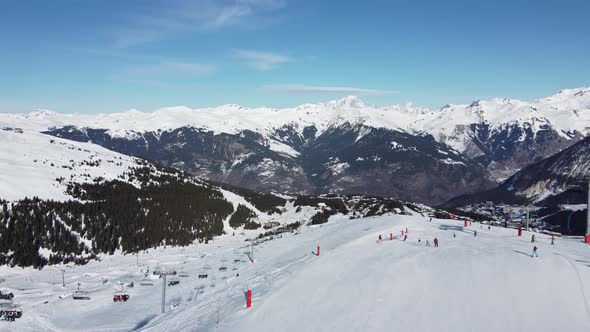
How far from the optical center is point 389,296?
38156mm

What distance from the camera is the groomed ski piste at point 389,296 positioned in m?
32.8

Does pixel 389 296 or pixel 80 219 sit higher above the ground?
pixel 389 296

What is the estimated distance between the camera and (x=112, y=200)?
174375mm

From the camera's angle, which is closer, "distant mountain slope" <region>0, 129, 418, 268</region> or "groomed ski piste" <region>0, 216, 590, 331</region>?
"groomed ski piste" <region>0, 216, 590, 331</region>

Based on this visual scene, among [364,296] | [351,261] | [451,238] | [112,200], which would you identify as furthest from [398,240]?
[112,200]

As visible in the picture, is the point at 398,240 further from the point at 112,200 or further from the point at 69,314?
the point at 112,200

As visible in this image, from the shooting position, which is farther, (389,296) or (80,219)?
(80,219)

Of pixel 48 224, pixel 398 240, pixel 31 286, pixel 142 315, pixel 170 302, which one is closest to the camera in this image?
pixel 142 315

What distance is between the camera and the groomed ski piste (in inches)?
1293

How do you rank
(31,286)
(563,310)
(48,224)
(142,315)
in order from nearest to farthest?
(563,310)
(142,315)
(31,286)
(48,224)

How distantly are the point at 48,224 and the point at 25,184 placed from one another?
106ft

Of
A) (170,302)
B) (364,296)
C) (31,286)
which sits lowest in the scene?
(31,286)

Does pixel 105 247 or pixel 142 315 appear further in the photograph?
pixel 105 247

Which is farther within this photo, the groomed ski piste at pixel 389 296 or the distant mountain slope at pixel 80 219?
the distant mountain slope at pixel 80 219
